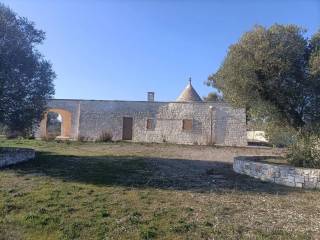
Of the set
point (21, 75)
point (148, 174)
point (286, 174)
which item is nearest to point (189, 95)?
point (21, 75)

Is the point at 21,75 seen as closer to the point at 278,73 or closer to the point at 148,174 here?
the point at 148,174

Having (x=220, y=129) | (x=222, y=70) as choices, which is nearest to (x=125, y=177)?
(x=222, y=70)

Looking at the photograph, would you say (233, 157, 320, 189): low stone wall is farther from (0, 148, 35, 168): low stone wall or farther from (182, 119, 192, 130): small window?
(182, 119, 192, 130): small window

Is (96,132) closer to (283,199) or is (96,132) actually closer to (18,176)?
(18,176)

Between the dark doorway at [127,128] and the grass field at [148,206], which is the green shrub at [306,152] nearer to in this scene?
the grass field at [148,206]

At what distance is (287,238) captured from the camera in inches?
198

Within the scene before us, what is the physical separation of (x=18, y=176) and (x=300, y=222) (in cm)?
689

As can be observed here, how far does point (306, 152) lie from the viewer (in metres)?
10.1

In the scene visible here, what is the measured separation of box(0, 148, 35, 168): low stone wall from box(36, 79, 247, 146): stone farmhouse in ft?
41.6

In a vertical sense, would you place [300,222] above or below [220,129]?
below

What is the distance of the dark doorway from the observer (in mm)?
26344

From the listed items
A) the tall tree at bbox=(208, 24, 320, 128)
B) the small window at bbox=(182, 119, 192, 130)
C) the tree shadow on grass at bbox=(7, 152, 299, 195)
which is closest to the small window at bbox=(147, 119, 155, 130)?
the small window at bbox=(182, 119, 192, 130)

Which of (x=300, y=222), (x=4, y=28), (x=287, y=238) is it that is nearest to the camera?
(x=287, y=238)

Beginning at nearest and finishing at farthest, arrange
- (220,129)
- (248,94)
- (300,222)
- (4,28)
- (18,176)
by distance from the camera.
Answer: (300,222) < (18,176) < (4,28) < (248,94) < (220,129)
